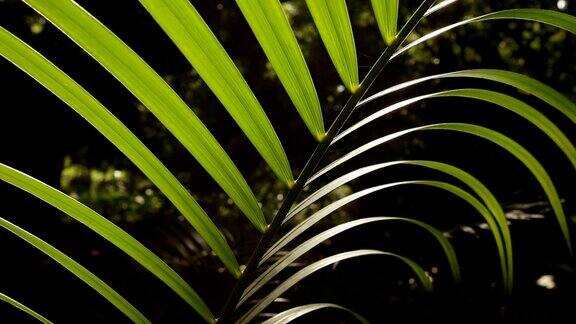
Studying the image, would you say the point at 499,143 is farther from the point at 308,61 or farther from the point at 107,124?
the point at 308,61

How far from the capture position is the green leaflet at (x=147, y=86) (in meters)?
0.45

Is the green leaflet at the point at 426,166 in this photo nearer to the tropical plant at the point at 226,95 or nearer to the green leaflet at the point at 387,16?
the tropical plant at the point at 226,95

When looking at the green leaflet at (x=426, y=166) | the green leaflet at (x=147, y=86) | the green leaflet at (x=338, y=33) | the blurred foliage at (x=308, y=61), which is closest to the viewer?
the green leaflet at (x=147, y=86)

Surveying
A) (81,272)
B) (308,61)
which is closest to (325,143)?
(81,272)

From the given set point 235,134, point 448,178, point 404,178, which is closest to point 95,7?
point 235,134

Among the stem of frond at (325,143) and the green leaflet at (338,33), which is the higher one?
the green leaflet at (338,33)

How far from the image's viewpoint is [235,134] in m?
4.00

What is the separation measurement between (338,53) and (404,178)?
2.03 metres

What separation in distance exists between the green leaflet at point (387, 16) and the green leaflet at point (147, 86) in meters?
0.28

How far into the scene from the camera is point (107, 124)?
56 cm

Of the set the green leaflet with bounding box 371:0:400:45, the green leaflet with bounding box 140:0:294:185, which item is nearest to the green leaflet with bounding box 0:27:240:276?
the green leaflet with bounding box 140:0:294:185

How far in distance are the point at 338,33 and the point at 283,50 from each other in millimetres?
80

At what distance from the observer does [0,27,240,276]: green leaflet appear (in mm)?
474

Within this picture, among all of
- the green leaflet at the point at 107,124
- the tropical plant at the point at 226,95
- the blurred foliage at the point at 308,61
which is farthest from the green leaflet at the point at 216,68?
the blurred foliage at the point at 308,61
